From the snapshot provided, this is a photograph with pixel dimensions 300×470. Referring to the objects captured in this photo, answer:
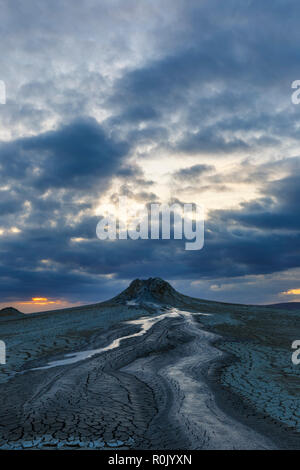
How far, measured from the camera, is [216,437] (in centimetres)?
459

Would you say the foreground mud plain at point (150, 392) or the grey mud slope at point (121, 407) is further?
the foreground mud plain at point (150, 392)

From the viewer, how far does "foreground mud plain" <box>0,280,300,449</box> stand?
4.69 metres

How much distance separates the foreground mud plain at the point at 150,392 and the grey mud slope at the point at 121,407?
16 mm

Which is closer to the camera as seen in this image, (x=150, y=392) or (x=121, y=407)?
(x=121, y=407)

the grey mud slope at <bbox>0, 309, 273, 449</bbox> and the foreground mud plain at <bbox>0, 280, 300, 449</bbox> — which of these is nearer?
the grey mud slope at <bbox>0, 309, 273, 449</bbox>

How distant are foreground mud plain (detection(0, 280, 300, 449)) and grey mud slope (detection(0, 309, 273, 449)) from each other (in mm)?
16

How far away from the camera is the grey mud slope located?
4.57 meters

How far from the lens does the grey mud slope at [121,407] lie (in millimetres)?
4570

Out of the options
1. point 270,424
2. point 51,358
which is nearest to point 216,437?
point 270,424

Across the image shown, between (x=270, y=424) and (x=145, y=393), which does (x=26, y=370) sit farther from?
(x=270, y=424)

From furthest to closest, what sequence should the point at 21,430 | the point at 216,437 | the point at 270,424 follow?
the point at 270,424 < the point at 21,430 < the point at 216,437

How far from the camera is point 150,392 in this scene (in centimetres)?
681

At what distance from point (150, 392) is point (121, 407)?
1048 millimetres

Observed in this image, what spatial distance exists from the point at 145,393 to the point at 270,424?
2.42 meters
